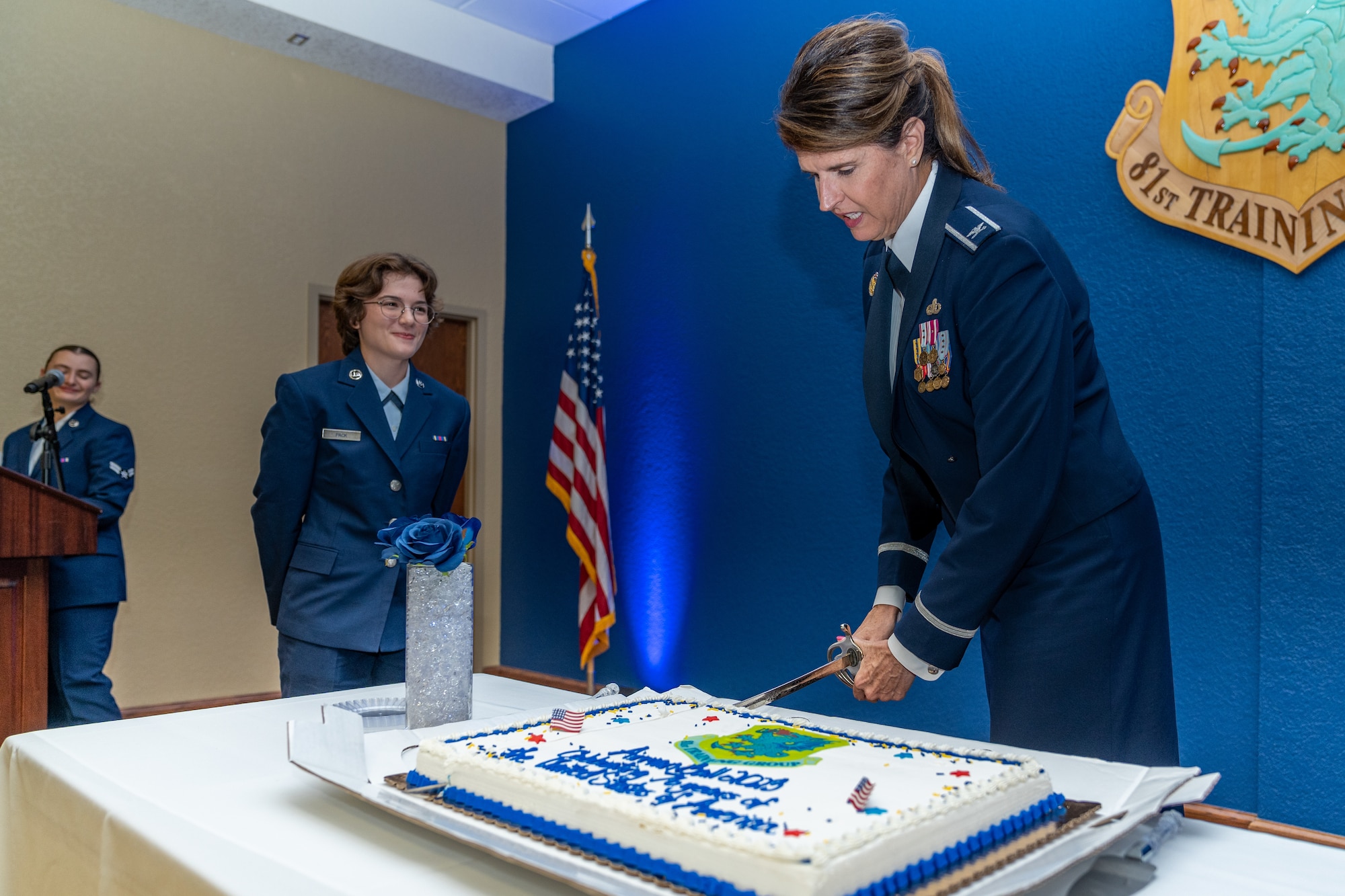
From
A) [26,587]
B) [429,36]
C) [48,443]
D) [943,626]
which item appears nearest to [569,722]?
[943,626]

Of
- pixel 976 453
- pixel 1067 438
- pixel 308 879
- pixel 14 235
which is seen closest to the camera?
pixel 308 879

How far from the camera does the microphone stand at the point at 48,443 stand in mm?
2928

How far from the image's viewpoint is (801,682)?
108cm

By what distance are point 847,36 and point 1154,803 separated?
0.91 meters

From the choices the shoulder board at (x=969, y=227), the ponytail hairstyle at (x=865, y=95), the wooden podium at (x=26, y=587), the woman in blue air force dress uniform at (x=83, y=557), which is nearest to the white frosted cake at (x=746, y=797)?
the shoulder board at (x=969, y=227)

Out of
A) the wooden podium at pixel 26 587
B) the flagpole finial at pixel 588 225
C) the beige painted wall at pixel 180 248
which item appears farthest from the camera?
the flagpole finial at pixel 588 225

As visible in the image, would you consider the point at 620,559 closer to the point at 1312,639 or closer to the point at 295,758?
the point at 1312,639

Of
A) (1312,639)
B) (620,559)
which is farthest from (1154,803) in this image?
(620,559)

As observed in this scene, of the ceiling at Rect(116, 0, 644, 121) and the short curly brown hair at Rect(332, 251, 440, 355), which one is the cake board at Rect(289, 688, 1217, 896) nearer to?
the short curly brown hair at Rect(332, 251, 440, 355)

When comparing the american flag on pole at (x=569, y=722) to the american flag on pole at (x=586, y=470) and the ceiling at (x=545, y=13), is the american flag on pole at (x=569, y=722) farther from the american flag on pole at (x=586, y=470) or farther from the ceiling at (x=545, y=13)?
the ceiling at (x=545, y=13)

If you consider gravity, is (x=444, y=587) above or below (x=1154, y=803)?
above

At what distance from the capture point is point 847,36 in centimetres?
120

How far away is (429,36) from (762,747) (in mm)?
4238

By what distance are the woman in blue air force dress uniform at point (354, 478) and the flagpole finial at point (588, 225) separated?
6.61 ft
